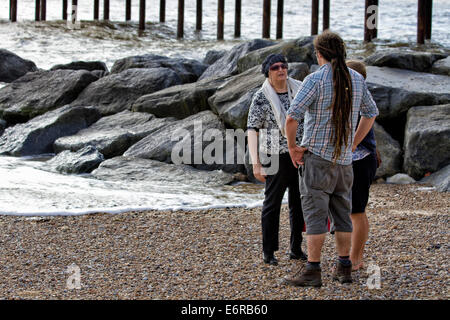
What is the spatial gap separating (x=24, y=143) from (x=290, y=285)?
7857 mm

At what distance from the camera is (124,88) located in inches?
480

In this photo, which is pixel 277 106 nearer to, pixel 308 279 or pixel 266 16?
pixel 308 279

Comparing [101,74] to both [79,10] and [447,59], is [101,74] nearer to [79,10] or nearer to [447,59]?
[447,59]

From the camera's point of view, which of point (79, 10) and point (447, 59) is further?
point (79, 10)

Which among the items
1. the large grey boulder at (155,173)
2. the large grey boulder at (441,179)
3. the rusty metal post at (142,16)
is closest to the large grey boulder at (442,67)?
the large grey boulder at (441,179)

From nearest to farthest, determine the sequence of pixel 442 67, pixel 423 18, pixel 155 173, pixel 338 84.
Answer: pixel 338 84 → pixel 155 173 → pixel 442 67 → pixel 423 18

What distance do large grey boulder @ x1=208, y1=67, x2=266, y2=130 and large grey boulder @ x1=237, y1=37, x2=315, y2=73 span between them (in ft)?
1.88

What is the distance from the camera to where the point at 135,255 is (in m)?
4.93

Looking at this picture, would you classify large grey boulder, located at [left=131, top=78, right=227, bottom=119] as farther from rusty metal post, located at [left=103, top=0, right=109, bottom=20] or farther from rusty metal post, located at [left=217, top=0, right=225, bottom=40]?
rusty metal post, located at [left=103, top=0, right=109, bottom=20]

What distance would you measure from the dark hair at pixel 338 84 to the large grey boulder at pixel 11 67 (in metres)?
13.3

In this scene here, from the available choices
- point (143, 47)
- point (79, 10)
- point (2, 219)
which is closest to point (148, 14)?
point (79, 10)

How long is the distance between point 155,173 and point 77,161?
131cm

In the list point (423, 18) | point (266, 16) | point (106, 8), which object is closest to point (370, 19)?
point (423, 18)

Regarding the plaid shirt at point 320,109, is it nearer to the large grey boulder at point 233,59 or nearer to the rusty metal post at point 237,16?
the large grey boulder at point 233,59
